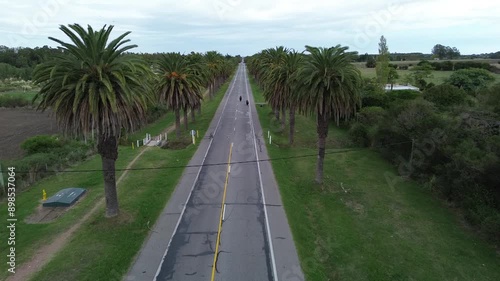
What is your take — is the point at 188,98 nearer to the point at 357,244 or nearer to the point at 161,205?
the point at 161,205

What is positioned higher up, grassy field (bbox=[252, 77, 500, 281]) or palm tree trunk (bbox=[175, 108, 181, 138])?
palm tree trunk (bbox=[175, 108, 181, 138])

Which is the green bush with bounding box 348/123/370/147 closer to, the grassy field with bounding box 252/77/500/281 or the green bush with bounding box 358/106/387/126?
the green bush with bounding box 358/106/387/126

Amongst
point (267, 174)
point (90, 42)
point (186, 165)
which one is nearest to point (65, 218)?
point (90, 42)

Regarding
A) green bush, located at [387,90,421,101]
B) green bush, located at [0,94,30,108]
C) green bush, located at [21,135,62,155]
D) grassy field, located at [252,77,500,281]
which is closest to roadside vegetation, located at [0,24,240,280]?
grassy field, located at [252,77,500,281]

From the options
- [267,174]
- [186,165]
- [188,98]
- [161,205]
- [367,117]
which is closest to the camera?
[161,205]

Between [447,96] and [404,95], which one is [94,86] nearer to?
[447,96]

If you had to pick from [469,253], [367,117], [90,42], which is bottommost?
[469,253]

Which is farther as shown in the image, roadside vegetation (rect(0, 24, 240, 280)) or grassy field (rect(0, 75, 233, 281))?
roadside vegetation (rect(0, 24, 240, 280))
